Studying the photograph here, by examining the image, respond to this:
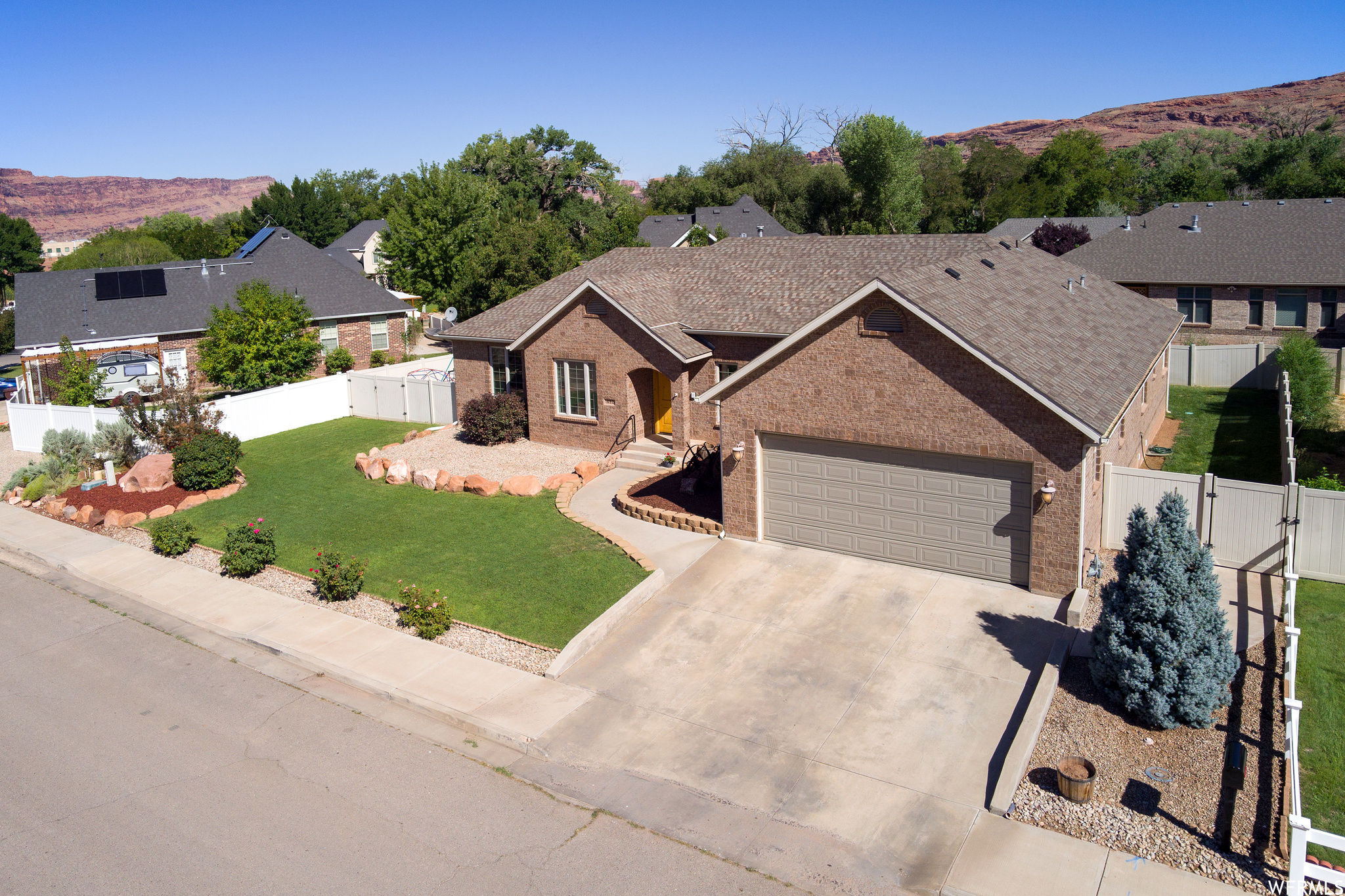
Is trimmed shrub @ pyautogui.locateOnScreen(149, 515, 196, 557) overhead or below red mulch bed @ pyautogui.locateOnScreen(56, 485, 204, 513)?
below

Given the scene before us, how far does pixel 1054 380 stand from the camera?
1441 cm

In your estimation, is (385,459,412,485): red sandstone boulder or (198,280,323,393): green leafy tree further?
(198,280,323,393): green leafy tree

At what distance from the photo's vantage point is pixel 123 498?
2180cm

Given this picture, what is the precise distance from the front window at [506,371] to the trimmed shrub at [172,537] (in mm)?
9934

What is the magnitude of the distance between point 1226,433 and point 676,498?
15516mm

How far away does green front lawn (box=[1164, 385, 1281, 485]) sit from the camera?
20953mm

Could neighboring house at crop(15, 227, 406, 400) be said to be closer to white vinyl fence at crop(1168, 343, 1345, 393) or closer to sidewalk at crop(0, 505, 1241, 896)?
sidewalk at crop(0, 505, 1241, 896)

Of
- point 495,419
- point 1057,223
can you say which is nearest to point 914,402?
point 495,419

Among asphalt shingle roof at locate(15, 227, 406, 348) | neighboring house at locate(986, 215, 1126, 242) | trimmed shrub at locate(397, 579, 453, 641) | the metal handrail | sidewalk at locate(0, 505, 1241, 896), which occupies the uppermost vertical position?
neighboring house at locate(986, 215, 1126, 242)

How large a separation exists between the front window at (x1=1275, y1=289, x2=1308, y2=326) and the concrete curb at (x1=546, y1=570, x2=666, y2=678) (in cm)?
2914

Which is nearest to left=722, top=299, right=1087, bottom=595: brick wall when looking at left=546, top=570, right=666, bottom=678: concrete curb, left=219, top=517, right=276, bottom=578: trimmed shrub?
left=546, top=570, right=666, bottom=678: concrete curb

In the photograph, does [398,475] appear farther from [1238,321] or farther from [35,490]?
[1238,321]

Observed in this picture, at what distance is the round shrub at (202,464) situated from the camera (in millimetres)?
22062

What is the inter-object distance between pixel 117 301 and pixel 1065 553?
35.1m
